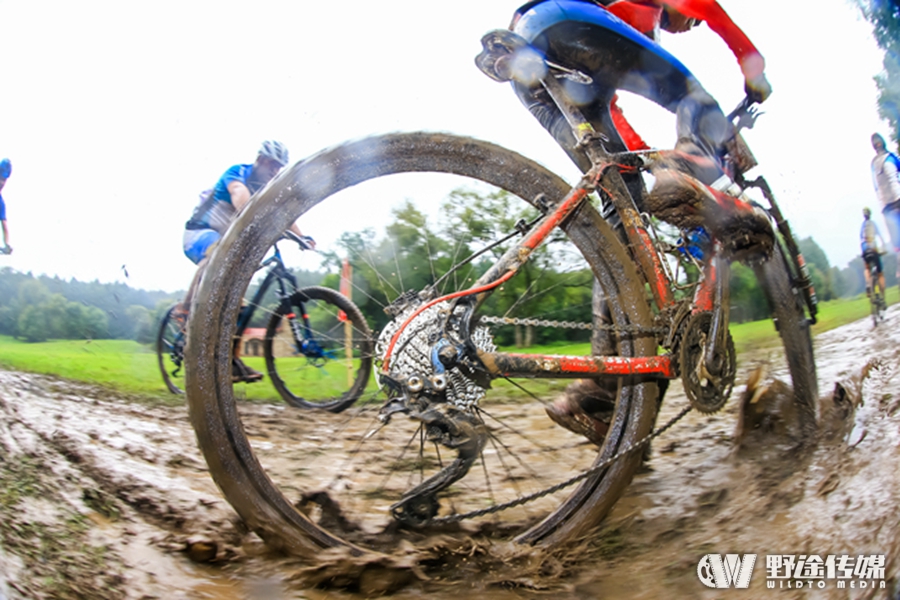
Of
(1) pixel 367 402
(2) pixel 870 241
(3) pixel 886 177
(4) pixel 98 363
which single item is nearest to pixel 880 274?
(2) pixel 870 241

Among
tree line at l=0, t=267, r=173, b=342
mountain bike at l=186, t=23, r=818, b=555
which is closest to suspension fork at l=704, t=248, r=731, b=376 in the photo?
mountain bike at l=186, t=23, r=818, b=555

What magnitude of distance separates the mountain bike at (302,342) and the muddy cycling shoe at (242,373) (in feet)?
0.25

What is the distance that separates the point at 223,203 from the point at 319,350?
0.69 meters

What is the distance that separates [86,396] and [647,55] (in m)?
2.43

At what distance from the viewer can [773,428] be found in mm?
2832

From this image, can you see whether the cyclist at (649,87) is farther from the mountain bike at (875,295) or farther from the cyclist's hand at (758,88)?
the mountain bike at (875,295)

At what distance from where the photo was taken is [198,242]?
6.12 feet

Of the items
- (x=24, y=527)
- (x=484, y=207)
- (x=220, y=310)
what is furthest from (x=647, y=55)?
(x=24, y=527)

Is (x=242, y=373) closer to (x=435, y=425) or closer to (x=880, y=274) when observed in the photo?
(x=435, y=425)

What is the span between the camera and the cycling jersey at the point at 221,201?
184 cm

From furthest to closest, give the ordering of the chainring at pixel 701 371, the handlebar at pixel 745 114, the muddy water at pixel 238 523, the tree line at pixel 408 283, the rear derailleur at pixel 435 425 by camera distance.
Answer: the handlebar at pixel 745 114 → the chainring at pixel 701 371 → the rear derailleur at pixel 435 425 → the tree line at pixel 408 283 → the muddy water at pixel 238 523

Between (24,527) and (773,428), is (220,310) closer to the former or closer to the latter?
(24,527)

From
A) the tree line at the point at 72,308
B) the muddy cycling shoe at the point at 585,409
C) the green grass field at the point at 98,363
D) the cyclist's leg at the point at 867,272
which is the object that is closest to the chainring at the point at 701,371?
the muddy cycling shoe at the point at 585,409

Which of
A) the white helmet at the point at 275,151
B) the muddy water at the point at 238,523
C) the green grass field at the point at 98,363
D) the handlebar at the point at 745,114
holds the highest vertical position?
the handlebar at the point at 745,114
